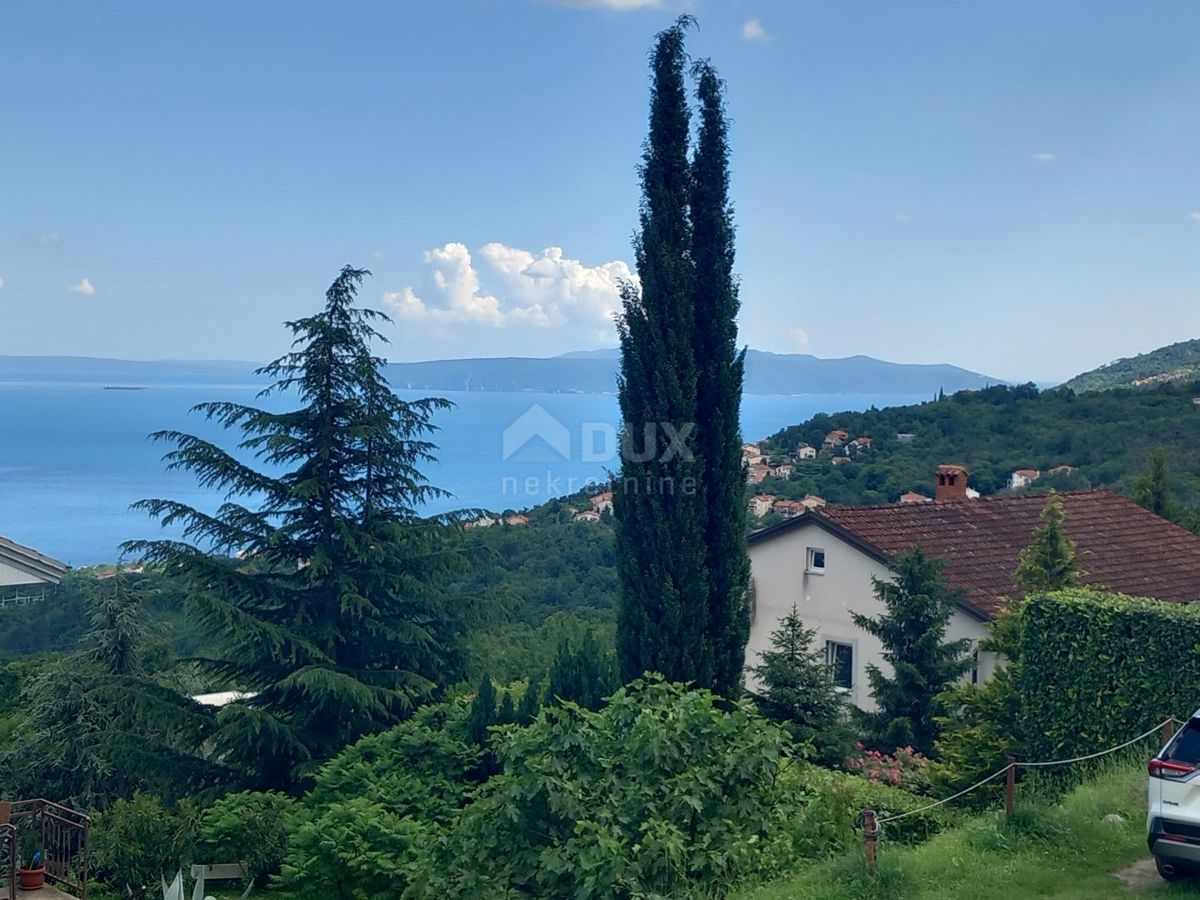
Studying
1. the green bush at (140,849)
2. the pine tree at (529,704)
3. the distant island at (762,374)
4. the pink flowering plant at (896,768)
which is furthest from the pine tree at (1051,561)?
the distant island at (762,374)

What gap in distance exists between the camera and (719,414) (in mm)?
12672

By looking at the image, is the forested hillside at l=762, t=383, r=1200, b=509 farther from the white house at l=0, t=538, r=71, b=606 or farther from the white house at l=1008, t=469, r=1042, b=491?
the white house at l=0, t=538, r=71, b=606

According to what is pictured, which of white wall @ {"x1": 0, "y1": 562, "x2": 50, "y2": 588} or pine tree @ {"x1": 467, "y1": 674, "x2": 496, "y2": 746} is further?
white wall @ {"x1": 0, "y1": 562, "x2": 50, "y2": 588}

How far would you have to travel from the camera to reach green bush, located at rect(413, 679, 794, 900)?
6145 mm

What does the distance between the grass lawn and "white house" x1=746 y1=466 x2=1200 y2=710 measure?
8932 millimetres

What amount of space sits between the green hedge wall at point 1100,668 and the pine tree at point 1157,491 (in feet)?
47.4

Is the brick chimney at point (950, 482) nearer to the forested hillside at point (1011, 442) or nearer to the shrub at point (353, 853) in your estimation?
the forested hillside at point (1011, 442)

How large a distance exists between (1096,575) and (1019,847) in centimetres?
1216

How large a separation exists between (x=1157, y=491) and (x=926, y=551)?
8.29 meters

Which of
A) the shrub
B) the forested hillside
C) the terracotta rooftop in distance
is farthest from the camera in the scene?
the forested hillside

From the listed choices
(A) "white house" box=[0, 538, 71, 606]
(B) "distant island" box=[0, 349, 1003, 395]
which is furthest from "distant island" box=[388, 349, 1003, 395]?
(A) "white house" box=[0, 538, 71, 606]

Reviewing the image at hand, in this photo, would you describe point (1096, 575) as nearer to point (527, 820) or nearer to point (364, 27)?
point (527, 820)

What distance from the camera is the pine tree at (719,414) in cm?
1264

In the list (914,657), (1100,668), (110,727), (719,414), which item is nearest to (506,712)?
(719,414)
